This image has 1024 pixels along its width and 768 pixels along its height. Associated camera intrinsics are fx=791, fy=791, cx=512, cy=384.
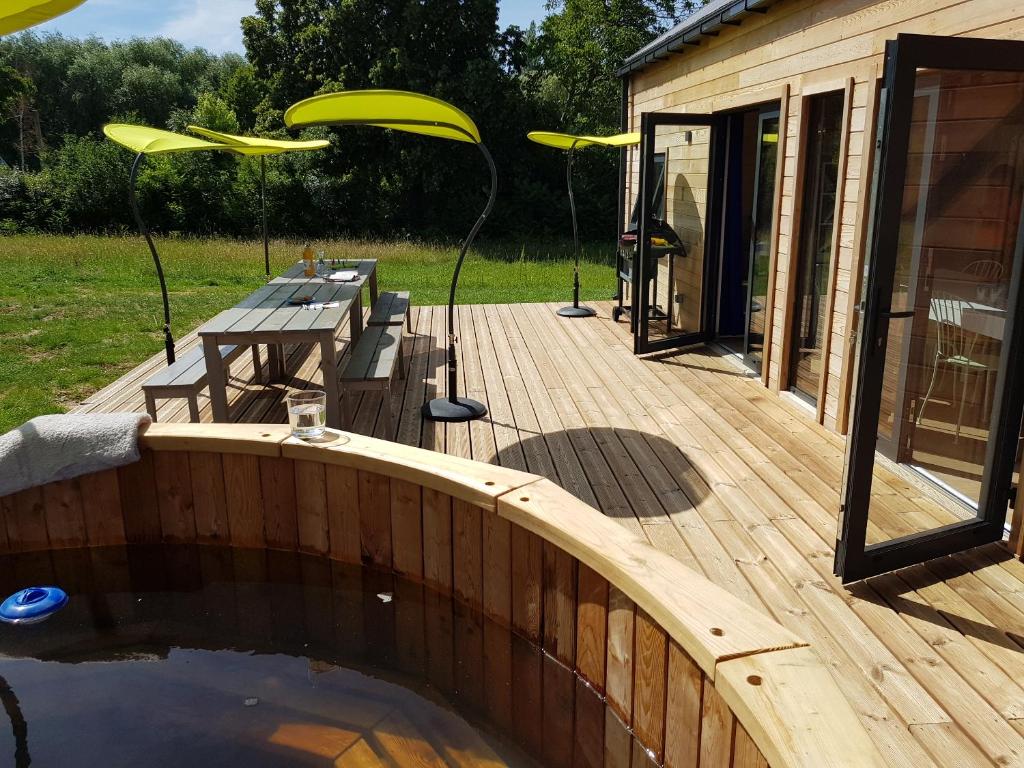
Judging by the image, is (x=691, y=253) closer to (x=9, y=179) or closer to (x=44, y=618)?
(x=44, y=618)

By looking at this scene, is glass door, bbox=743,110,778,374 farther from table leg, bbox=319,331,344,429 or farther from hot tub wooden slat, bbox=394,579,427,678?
hot tub wooden slat, bbox=394,579,427,678

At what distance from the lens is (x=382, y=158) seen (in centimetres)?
2131

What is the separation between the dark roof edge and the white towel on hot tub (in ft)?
16.0

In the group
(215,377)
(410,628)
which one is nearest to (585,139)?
(215,377)

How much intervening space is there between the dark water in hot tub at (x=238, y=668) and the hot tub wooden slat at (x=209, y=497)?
0.08 m

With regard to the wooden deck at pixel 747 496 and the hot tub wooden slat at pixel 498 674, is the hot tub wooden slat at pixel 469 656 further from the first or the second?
the wooden deck at pixel 747 496

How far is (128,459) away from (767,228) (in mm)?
4869

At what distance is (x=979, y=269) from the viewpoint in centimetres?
332

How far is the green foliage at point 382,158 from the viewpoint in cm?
2039

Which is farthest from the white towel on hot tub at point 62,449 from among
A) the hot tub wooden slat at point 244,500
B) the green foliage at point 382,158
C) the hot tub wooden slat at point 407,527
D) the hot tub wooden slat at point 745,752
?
the green foliage at point 382,158

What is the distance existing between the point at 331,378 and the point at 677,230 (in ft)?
15.4

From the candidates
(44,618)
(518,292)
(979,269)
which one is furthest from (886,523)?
(518,292)

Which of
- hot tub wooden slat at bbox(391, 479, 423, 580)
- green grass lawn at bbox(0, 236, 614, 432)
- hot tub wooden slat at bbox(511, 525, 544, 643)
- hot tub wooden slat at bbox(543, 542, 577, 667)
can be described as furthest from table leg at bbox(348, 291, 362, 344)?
hot tub wooden slat at bbox(543, 542, 577, 667)

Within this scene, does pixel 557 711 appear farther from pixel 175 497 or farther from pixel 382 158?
pixel 382 158
